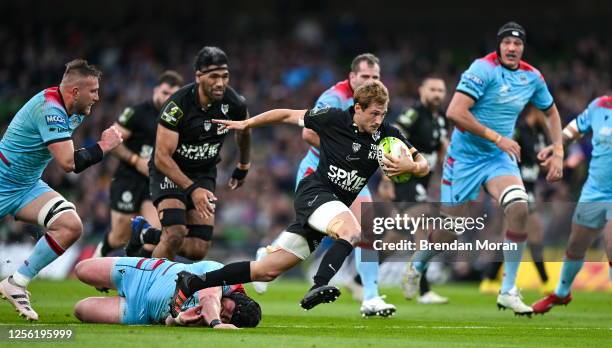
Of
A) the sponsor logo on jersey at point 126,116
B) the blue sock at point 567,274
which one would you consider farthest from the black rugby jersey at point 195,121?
the blue sock at point 567,274

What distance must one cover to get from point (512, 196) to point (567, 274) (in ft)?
4.07

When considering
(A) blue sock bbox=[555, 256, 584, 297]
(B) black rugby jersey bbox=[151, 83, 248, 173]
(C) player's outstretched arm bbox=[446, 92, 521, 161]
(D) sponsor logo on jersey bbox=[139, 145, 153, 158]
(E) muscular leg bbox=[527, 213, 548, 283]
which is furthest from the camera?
(E) muscular leg bbox=[527, 213, 548, 283]

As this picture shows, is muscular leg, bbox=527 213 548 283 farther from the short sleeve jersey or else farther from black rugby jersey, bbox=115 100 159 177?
the short sleeve jersey

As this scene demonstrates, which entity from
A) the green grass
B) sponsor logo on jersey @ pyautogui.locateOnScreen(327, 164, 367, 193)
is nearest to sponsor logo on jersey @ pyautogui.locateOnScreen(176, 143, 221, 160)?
the green grass

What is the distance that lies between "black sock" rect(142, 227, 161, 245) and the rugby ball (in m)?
3.51

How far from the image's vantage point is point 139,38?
3009 cm

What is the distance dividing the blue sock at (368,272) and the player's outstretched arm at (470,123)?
187cm

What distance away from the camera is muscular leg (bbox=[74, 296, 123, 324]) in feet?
31.7

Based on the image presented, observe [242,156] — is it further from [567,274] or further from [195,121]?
[567,274]

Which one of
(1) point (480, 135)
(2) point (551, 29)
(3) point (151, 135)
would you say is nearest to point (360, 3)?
(2) point (551, 29)

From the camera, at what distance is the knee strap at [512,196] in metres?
12.0

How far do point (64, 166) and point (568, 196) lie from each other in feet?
42.6

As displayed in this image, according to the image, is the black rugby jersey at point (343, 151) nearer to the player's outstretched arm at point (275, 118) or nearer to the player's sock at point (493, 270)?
the player's outstretched arm at point (275, 118)

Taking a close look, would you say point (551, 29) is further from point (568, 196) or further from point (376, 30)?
point (568, 196)
